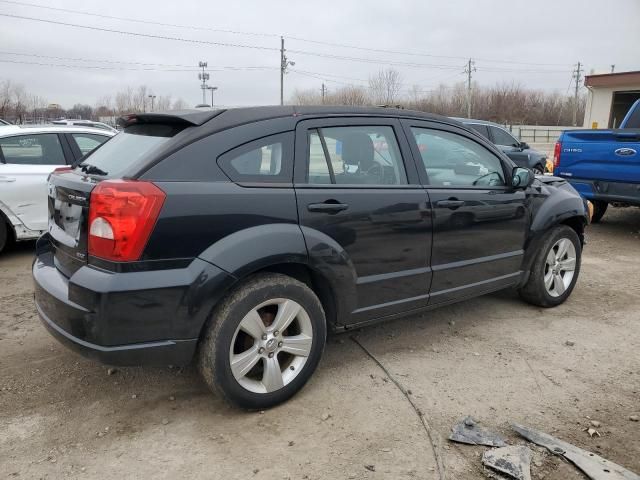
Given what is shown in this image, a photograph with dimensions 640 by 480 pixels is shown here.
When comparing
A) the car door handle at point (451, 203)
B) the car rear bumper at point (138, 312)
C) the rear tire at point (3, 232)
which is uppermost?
the car door handle at point (451, 203)

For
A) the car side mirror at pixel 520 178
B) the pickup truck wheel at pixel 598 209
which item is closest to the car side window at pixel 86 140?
the car side mirror at pixel 520 178

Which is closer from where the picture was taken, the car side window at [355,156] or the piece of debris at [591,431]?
the piece of debris at [591,431]

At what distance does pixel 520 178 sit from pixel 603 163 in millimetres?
4067

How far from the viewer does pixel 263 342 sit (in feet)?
9.66

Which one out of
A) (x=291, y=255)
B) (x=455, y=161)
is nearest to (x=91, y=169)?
(x=291, y=255)

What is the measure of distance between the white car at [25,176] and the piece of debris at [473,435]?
5.29 meters

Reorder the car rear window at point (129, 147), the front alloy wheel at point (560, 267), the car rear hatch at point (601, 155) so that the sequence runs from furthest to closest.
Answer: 1. the car rear hatch at point (601, 155)
2. the front alloy wheel at point (560, 267)
3. the car rear window at point (129, 147)

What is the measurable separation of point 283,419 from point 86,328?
1.17 meters

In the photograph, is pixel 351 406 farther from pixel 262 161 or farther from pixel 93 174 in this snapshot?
pixel 93 174

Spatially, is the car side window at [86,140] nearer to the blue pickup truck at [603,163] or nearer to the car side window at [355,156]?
the car side window at [355,156]

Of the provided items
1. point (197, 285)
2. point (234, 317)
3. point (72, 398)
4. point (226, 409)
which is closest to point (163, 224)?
point (197, 285)

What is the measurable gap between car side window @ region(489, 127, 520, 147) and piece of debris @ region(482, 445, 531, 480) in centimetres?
1183

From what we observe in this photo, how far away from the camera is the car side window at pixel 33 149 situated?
6109mm

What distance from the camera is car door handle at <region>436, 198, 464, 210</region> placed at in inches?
144
